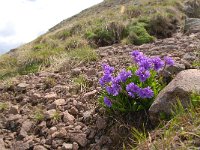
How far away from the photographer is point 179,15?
12102mm

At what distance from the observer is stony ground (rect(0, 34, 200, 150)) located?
463cm

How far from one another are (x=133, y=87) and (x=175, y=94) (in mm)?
446

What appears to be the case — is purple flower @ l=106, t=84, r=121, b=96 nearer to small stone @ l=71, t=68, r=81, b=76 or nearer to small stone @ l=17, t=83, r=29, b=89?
small stone @ l=71, t=68, r=81, b=76

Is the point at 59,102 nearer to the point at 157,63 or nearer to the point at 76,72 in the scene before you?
the point at 76,72

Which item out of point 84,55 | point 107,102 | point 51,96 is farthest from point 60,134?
point 84,55

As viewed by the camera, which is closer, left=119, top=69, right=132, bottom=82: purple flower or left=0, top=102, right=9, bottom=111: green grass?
left=119, top=69, right=132, bottom=82: purple flower

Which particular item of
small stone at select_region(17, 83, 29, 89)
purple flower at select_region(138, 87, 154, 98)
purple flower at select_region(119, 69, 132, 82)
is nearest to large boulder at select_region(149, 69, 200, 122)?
purple flower at select_region(138, 87, 154, 98)

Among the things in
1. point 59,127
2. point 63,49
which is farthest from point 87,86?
point 63,49

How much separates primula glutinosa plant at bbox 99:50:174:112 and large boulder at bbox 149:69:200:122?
0.16 meters

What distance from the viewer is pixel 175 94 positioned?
13.6ft

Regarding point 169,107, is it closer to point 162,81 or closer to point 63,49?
point 162,81

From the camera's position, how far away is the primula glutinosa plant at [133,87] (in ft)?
14.1

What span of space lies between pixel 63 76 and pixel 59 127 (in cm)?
198

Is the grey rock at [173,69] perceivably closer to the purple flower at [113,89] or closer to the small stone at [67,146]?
the purple flower at [113,89]
